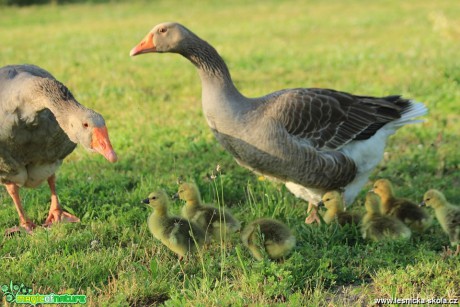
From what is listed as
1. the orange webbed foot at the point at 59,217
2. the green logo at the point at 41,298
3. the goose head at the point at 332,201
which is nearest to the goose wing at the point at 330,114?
the goose head at the point at 332,201

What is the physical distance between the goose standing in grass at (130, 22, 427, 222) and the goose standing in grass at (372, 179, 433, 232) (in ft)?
1.26

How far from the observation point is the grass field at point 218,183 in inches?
202

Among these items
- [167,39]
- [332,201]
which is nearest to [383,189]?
[332,201]

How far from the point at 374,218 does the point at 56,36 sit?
18.5 metres

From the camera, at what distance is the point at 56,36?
22.7 m

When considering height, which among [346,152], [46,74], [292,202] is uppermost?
[46,74]

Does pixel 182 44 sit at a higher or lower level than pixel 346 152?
higher

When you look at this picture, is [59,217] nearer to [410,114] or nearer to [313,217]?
[313,217]

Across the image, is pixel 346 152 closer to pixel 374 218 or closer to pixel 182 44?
pixel 374 218

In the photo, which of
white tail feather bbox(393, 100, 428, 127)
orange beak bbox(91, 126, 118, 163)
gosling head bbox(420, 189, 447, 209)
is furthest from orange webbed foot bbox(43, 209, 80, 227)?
white tail feather bbox(393, 100, 428, 127)

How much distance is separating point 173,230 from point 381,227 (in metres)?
1.91

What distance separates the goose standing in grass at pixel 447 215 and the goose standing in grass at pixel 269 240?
4.95 ft

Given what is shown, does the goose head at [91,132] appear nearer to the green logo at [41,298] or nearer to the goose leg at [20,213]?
the green logo at [41,298]

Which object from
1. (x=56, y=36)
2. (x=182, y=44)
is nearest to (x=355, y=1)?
(x=56, y=36)
